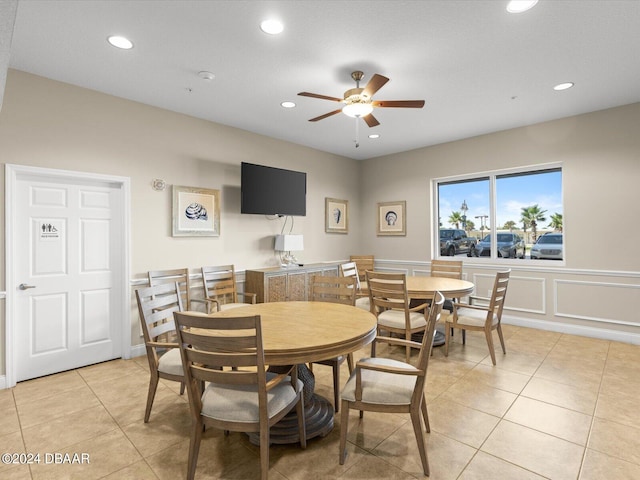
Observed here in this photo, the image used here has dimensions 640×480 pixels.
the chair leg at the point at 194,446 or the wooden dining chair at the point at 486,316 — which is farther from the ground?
the wooden dining chair at the point at 486,316

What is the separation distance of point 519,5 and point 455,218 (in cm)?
376

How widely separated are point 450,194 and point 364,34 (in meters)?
3.75

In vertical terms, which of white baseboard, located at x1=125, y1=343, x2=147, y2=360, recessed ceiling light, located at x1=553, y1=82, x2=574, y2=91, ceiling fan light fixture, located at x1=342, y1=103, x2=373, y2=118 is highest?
recessed ceiling light, located at x1=553, y1=82, x2=574, y2=91

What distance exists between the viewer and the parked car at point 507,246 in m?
4.95

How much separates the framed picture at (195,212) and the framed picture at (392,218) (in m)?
3.20

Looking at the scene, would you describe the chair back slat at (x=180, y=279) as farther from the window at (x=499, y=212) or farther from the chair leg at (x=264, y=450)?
the window at (x=499, y=212)

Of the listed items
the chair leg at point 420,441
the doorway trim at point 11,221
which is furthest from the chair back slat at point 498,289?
the doorway trim at point 11,221

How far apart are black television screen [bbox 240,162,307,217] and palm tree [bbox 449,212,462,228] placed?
2517mm

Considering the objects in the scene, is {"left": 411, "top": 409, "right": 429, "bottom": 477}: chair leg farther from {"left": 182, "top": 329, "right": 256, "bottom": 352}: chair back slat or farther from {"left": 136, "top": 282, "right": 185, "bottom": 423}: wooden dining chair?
{"left": 136, "top": 282, "right": 185, "bottom": 423}: wooden dining chair

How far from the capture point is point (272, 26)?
96.0 inches

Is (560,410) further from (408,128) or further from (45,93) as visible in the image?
(45,93)

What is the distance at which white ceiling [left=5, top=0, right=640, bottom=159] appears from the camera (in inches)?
89.8

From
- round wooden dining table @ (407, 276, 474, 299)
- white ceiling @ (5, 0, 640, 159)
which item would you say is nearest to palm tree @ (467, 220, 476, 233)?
round wooden dining table @ (407, 276, 474, 299)

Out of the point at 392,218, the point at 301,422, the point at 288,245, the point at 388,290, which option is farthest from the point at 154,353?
the point at 392,218
